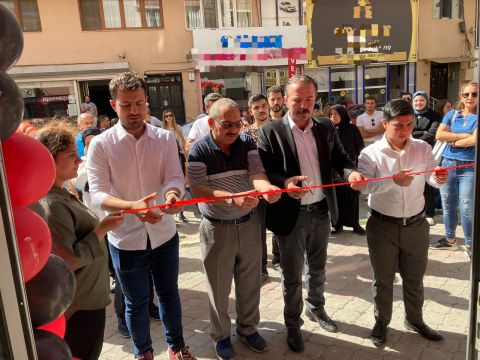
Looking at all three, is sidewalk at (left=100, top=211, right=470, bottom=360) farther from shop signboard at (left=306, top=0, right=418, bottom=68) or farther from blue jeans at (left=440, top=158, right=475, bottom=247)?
shop signboard at (left=306, top=0, right=418, bottom=68)

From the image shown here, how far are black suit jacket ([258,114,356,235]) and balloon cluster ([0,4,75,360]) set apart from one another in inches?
69.7

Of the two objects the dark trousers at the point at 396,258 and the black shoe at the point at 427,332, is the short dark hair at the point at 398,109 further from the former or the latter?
the black shoe at the point at 427,332

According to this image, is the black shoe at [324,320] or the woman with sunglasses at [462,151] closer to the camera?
the black shoe at [324,320]

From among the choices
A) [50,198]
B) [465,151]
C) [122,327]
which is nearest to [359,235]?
[465,151]

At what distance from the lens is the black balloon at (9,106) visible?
1.29 m

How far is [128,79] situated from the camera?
265 centimetres

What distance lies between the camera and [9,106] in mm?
1312

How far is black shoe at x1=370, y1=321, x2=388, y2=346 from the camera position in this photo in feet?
10.5

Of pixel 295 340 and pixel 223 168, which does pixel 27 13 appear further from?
pixel 295 340

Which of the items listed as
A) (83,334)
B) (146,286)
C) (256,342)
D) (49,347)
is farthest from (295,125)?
(49,347)

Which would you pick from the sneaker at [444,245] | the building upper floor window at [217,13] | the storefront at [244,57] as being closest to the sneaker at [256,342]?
the sneaker at [444,245]

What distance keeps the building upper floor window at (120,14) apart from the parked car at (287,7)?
499cm

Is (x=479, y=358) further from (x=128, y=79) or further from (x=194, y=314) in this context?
(x=194, y=314)

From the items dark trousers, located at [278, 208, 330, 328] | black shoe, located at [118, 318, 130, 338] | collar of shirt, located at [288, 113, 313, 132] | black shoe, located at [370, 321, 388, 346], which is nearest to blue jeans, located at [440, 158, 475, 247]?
black shoe, located at [370, 321, 388, 346]
